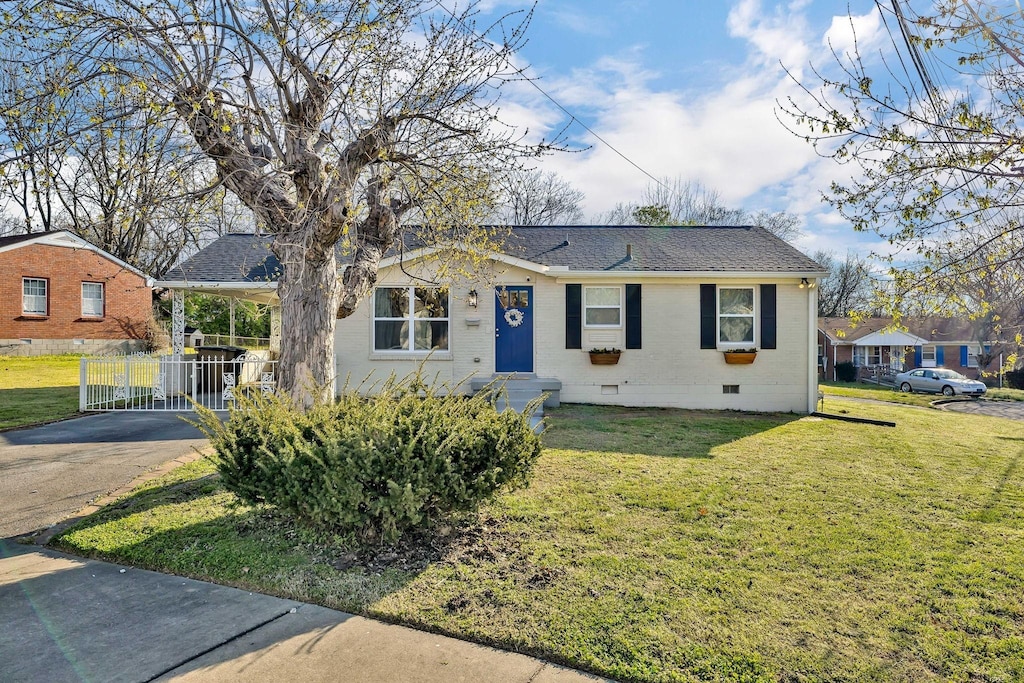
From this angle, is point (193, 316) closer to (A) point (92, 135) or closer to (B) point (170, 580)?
(A) point (92, 135)

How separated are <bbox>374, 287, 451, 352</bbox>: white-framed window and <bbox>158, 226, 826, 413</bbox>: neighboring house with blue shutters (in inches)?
0.9

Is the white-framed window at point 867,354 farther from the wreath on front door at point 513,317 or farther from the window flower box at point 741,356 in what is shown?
the wreath on front door at point 513,317

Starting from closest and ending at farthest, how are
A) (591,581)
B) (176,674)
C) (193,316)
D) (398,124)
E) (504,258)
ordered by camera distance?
(176,674) → (591,581) → (398,124) → (504,258) → (193,316)

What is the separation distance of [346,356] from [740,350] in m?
8.52


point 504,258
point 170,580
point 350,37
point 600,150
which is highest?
point 600,150

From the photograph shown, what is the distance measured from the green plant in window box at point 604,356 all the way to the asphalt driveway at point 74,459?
7.56 meters

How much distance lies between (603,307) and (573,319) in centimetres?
76

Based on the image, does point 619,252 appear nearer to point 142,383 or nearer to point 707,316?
point 707,316

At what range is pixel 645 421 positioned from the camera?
1048 centimetres

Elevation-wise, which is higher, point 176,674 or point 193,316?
point 193,316

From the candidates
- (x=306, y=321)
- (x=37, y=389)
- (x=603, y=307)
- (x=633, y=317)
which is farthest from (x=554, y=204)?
(x=306, y=321)

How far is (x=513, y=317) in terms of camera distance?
12688 mm

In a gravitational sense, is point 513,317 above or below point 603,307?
below

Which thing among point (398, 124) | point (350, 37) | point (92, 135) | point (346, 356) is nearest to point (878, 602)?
point (398, 124)
